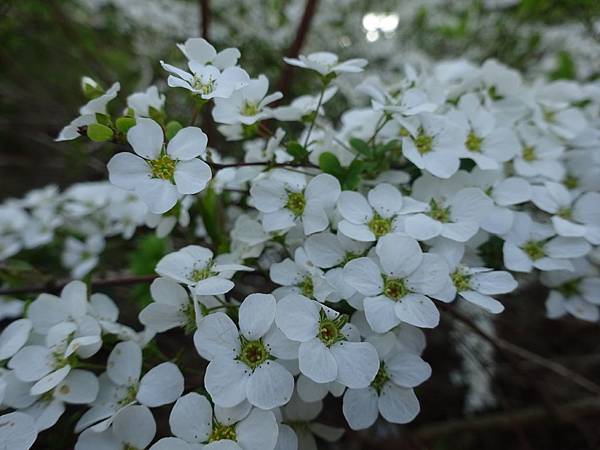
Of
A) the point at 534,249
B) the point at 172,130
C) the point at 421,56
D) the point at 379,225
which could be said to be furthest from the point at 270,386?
the point at 421,56

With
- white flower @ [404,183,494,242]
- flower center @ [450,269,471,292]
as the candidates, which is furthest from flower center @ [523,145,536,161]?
flower center @ [450,269,471,292]

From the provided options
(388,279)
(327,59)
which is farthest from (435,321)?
(327,59)

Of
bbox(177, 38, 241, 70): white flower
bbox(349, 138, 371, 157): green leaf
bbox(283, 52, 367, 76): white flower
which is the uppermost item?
bbox(283, 52, 367, 76): white flower

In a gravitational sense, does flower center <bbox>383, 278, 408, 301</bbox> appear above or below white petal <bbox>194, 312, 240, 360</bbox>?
above

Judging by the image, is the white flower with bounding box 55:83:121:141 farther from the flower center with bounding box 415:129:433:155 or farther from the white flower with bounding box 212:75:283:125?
the flower center with bounding box 415:129:433:155

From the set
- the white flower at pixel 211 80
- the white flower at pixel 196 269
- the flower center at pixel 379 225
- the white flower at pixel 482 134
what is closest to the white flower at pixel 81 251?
the white flower at pixel 196 269

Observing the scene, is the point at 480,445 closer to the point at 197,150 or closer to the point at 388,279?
the point at 388,279
